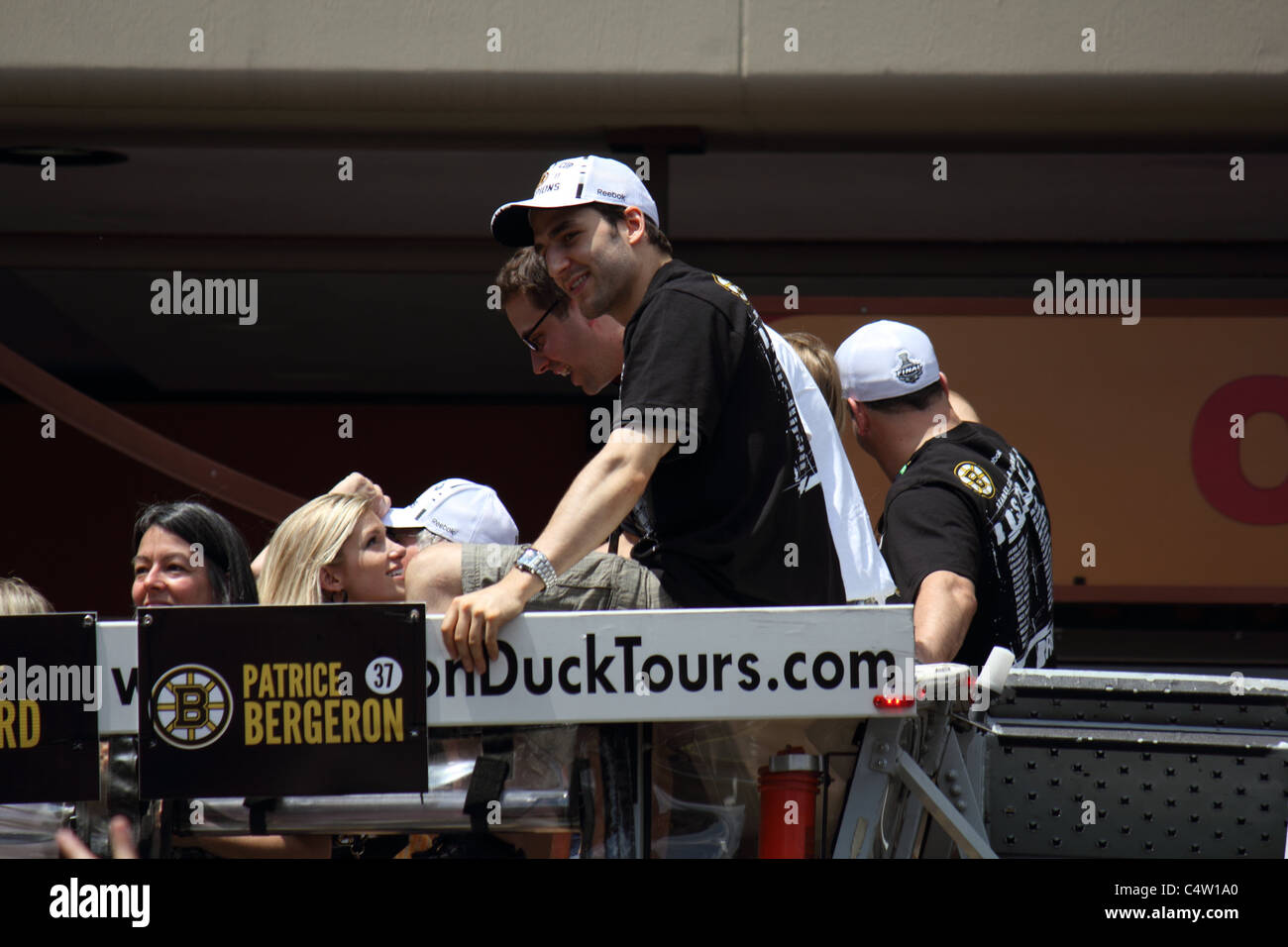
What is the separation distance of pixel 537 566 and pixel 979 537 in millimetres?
1256

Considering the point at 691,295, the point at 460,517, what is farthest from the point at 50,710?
the point at 460,517

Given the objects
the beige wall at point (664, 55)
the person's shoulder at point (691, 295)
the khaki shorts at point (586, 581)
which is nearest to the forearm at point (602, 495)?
the khaki shorts at point (586, 581)

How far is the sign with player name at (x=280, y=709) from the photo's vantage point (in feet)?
8.27

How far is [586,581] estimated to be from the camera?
294 cm

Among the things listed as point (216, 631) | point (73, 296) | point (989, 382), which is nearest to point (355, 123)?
point (73, 296)

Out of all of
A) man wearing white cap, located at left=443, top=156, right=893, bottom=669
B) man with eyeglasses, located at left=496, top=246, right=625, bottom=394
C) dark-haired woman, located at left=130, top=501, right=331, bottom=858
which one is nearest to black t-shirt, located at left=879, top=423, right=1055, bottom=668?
man wearing white cap, located at left=443, top=156, right=893, bottom=669

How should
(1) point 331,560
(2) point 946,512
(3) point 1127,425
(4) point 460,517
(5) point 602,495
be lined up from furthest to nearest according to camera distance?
(3) point 1127,425, (4) point 460,517, (2) point 946,512, (1) point 331,560, (5) point 602,495

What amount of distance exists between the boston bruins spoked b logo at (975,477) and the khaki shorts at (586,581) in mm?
895

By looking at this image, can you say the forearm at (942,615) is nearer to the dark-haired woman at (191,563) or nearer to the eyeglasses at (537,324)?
the eyeglasses at (537,324)

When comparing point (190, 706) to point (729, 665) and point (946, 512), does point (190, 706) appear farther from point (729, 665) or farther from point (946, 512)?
point (946, 512)

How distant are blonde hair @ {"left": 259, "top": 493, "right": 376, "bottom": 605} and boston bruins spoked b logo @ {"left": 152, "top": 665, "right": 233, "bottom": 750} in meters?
0.75

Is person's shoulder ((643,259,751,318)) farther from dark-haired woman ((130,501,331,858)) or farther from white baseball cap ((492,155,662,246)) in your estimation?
dark-haired woman ((130,501,331,858))

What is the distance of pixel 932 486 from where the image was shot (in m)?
3.54
